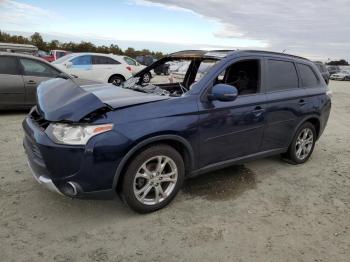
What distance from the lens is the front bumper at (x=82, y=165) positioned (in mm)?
3352

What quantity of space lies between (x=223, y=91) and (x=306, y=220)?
1687mm

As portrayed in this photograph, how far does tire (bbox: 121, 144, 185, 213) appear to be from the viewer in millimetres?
3643

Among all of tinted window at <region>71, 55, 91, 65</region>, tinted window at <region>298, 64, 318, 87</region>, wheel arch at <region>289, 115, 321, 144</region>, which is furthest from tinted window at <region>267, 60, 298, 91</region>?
tinted window at <region>71, 55, 91, 65</region>

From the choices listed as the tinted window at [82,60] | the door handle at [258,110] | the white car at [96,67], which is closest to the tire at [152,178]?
the door handle at [258,110]

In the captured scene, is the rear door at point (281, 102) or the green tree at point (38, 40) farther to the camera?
the green tree at point (38, 40)

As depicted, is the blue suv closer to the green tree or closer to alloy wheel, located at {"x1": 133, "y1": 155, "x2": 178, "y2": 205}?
alloy wheel, located at {"x1": 133, "y1": 155, "x2": 178, "y2": 205}

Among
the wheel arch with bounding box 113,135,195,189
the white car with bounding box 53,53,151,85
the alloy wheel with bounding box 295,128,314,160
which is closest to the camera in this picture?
the wheel arch with bounding box 113,135,195,189

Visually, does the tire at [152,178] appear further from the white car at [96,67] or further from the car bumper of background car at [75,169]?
the white car at [96,67]

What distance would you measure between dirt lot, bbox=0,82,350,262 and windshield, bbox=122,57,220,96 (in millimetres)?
1356

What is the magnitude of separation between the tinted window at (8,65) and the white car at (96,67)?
16.7 ft

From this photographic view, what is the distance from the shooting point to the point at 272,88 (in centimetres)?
498

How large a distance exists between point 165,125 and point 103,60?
11168 millimetres

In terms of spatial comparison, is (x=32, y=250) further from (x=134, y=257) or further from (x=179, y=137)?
(x=179, y=137)

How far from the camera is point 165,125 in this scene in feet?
12.3
